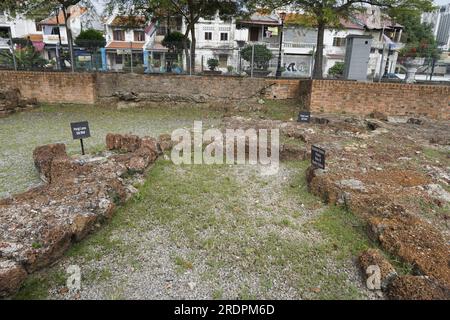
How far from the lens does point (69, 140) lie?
7.86 metres

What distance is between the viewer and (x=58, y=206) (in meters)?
3.67

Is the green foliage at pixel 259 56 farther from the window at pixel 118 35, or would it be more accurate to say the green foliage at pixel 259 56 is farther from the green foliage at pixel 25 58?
the window at pixel 118 35

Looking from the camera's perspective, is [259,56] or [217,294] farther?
[259,56]

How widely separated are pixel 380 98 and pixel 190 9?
8.25 m

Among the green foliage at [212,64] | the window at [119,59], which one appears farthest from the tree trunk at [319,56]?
the window at [119,59]

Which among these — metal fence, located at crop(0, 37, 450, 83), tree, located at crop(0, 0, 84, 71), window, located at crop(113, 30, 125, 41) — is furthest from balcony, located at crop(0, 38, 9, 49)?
window, located at crop(113, 30, 125, 41)

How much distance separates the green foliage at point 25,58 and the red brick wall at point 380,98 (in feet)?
37.0

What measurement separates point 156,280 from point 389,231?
2.69 metres

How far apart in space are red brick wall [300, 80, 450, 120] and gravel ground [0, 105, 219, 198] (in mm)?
3842

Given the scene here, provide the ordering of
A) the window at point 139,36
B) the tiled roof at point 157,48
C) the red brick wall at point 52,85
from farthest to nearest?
the window at point 139,36, the tiled roof at point 157,48, the red brick wall at point 52,85

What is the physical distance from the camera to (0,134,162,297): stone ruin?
2.86 metres

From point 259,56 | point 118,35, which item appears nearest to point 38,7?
point 259,56

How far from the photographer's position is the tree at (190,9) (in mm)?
12605

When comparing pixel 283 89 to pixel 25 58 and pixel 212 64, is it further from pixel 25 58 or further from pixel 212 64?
pixel 25 58
